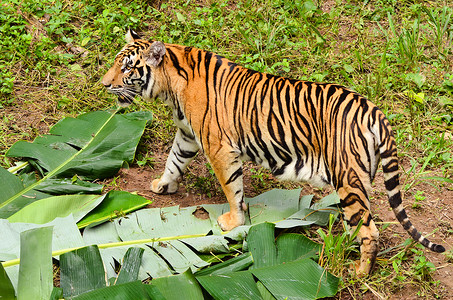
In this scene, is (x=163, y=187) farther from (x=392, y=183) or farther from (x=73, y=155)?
(x=392, y=183)

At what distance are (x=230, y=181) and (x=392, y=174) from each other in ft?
4.48

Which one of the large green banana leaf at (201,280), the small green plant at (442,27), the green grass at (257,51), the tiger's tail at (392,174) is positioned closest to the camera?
the large green banana leaf at (201,280)

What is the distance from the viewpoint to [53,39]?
721 cm

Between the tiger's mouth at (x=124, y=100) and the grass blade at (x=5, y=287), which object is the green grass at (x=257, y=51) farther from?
the grass blade at (x=5, y=287)

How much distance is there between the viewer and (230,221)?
4.92 m

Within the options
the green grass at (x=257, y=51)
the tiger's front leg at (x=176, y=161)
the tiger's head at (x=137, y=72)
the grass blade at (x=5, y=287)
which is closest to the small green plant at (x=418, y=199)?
the green grass at (x=257, y=51)

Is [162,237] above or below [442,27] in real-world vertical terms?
below

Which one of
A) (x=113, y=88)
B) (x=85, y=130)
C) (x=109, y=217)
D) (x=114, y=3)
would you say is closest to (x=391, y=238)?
(x=109, y=217)

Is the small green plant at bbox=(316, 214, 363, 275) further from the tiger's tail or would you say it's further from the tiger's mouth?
the tiger's mouth

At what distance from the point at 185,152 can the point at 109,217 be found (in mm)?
957

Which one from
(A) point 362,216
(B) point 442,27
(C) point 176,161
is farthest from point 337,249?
(B) point 442,27

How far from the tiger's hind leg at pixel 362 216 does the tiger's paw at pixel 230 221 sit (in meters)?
0.99

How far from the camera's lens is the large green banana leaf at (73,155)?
5.04 metres

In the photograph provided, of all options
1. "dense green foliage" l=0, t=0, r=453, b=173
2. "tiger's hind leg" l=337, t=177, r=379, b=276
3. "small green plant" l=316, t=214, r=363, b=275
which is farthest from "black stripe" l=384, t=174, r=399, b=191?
"dense green foliage" l=0, t=0, r=453, b=173
